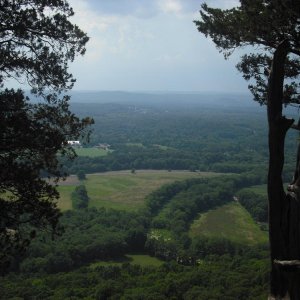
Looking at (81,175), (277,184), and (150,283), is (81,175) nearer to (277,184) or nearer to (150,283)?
(150,283)

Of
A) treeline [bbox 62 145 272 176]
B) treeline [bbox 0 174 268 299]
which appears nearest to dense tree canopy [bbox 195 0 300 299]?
treeline [bbox 0 174 268 299]

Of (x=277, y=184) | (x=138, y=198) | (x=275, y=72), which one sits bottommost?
(x=138, y=198)

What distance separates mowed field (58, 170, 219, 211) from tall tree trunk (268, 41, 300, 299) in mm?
57300

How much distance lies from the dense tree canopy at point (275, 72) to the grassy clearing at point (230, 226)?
44.2m

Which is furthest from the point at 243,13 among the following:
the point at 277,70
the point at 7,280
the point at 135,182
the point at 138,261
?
the point at 135,182

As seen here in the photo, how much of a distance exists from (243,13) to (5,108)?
5194mm

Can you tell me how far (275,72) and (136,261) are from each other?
40341 millimetres

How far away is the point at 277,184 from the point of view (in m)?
7.03

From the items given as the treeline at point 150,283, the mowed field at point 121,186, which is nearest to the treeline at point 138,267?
the treeline at point 150,283

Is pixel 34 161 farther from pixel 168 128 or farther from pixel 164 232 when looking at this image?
pixel 168 128

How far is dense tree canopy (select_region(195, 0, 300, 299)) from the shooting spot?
690cm

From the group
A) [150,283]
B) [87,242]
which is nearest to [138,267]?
[150,283]

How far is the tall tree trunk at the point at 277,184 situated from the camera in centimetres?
686

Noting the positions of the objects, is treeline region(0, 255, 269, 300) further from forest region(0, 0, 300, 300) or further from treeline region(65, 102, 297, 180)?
treeline region(65, 102, 297, 180)
